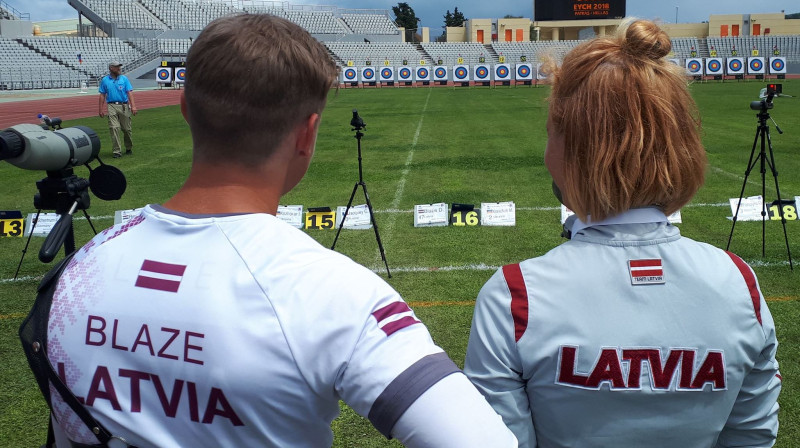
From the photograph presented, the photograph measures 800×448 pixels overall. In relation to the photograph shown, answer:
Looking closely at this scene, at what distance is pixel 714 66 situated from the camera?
45531mm

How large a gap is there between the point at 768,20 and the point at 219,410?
7954cm

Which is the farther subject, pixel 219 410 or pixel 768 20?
pixel 768 20

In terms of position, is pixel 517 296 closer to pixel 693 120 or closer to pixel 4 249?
pixel 693 120

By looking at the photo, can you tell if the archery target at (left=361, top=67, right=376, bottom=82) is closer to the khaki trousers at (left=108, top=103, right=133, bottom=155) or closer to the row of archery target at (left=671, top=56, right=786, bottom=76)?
the row of archery target at (left=671, top=56, right=786, bottom=76)

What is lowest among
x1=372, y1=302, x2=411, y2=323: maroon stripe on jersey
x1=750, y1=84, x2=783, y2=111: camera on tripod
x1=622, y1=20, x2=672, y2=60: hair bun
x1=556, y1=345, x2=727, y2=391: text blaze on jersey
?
x1=750, y1=84, x2=783, y2=111: camera on tripod

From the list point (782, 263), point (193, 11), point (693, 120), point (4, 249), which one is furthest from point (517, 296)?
point (193, 11)

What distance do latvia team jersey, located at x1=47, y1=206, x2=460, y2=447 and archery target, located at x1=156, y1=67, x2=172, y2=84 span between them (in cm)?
5242

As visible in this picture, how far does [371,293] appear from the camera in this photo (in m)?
1.00

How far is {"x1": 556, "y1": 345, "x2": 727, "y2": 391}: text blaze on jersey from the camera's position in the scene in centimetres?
135

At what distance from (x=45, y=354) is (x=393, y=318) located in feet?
2.09

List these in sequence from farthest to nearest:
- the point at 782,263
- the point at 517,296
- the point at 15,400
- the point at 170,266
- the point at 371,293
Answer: the point at 782,263 < the point at 15,400 < the point at 517,296 < the point at 170,266 < the point at 371,293

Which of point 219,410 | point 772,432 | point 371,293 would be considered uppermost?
point 371,293

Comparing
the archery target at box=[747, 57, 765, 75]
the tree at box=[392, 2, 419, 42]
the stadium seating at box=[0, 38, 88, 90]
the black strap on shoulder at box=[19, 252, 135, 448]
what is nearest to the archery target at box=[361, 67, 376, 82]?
the stadium seating at box=[0, 38, 88, 90]

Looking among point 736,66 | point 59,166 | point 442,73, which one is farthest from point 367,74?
point 59,166
